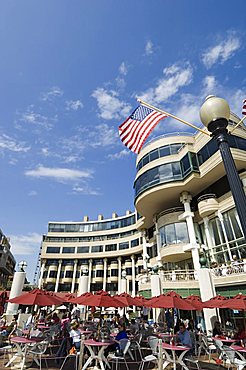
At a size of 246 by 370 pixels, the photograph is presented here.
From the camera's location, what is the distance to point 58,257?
57469mm

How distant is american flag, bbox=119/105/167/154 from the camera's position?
9508mm

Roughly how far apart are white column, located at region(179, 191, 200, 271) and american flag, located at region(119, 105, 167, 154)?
16.3 m

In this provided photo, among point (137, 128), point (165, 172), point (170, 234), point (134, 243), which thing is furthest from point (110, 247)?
point (137, 128)

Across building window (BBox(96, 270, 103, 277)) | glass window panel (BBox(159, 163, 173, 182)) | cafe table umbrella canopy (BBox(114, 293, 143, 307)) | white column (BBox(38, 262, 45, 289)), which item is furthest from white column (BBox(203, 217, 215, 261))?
white column (BBox(38, 262, 45, 289))

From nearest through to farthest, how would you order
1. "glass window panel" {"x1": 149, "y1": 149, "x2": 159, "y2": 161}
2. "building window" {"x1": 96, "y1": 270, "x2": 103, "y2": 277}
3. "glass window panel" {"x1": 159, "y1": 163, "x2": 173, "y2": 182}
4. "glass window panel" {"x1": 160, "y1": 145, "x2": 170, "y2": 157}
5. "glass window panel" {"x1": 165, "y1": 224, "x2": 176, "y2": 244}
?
"glass window panel" {"x1": 165, "y1": 224, "x2": 176, "y2": 244}
"glass window panel" {"x1": 159, "y1": 163, "x2": 173, "y2": 182}
"glass window panel" {"x1": 160, "y1": 145, "x2": 170, "y2": 157}
"glass window panel" {"x1": 149, "y1": 149, "x2": 159, "y2": 161}
"building window" {"x1": 96, "y1": 270, "x2": 103, "y2": 277}

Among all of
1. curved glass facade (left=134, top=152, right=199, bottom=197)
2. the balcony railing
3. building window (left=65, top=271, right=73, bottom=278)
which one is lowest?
the balcony railing

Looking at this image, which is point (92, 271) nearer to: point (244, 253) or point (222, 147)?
point (244, 253)

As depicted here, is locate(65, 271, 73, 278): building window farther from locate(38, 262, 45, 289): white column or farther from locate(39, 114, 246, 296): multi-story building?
locate(39, 114, 246, 296): multi-story building

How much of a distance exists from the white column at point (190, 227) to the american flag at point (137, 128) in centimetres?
1633

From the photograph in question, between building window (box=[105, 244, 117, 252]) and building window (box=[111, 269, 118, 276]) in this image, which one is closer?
building window (box=[111, 269, 118, 276])

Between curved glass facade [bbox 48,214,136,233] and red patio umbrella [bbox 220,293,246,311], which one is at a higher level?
curved glass facade [bbox 48,214,136,233]

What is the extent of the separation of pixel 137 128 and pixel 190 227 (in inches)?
678

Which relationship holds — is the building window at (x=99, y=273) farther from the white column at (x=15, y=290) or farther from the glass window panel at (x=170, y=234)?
the white column at (x=15, y=290)

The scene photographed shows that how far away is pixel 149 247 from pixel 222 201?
16.3 m
